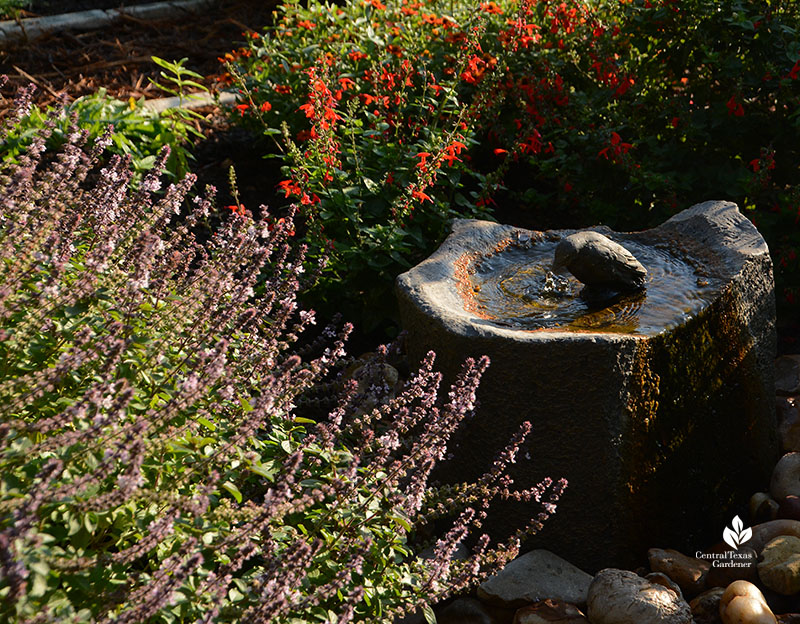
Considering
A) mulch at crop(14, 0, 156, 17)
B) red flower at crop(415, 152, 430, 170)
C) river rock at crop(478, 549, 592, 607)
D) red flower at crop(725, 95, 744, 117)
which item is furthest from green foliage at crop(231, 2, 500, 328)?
mulch at crop(14, 0, 156, 17)

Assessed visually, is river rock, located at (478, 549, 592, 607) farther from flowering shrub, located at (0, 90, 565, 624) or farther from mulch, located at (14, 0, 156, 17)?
mulch, located at (14, 0, 156, 17)

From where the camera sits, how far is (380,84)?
5086 mm

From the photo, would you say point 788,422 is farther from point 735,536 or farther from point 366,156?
point 366,156

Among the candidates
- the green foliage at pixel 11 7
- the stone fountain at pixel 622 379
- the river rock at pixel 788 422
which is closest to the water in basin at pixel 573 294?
the stone fountain at pixel 622 379

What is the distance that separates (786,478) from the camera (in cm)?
357

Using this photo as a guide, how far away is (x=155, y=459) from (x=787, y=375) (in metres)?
3.44

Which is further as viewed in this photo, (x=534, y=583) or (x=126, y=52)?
(x=126, y=52)

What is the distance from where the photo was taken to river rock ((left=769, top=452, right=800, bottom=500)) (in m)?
3.53

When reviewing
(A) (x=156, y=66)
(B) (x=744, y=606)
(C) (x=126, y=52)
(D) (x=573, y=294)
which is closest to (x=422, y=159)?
(D) (x=573, y=294)

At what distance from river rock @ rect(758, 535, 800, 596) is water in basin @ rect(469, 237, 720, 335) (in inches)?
36.6

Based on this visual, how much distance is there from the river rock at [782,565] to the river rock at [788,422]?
0.87m

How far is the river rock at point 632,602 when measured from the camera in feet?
8.79

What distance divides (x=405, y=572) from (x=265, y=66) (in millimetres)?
4162

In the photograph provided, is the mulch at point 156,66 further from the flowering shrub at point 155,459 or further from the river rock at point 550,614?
the river rock at point 550,614
